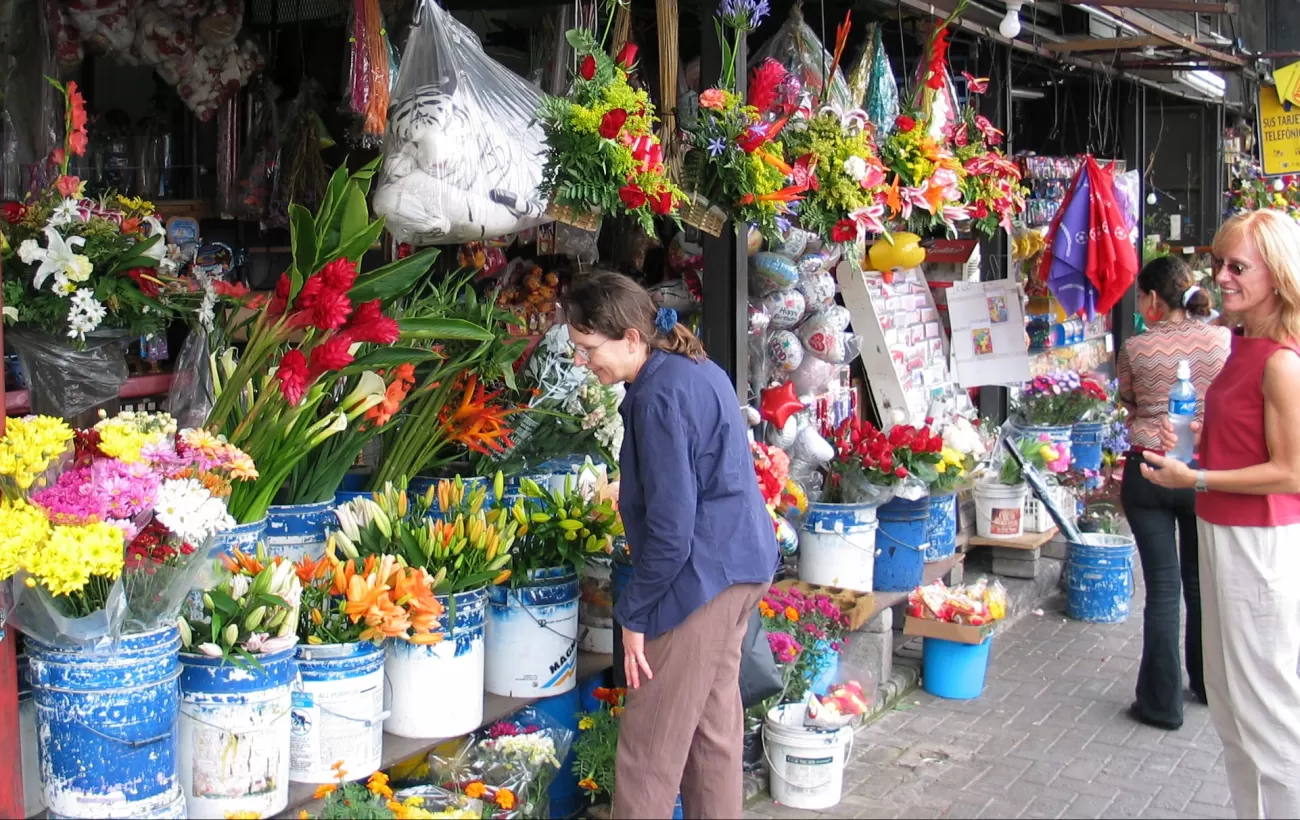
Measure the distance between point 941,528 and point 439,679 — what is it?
3.24 meters

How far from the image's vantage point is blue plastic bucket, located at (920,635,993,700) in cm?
577

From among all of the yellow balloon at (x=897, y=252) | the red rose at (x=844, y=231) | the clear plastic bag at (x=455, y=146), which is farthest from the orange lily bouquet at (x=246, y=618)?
the yellow balloon at (x=897, y=252)

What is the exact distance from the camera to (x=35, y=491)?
292 cm

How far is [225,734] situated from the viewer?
126 inches

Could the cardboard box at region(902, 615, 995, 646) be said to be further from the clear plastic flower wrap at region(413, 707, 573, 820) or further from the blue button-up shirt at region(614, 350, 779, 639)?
the blue button-up shirt at region(614, 350, 779, 639)

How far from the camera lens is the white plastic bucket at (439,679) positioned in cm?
372

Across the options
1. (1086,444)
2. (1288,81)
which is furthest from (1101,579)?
(1288,81)

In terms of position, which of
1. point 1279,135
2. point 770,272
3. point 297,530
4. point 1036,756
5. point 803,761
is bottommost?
point 1036,756

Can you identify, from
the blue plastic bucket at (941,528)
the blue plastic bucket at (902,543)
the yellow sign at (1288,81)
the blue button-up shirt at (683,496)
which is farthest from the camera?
the yellow sign at (1288,81)

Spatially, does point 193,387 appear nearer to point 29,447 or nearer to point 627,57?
point 29,447

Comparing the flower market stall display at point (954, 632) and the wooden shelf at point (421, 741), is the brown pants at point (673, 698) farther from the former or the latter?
the flower market stall display at point (954, 632)

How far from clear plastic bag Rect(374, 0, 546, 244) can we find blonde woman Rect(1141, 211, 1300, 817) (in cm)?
202

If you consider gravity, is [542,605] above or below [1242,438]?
below

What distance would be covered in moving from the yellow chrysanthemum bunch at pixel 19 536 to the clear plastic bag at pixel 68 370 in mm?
1189
